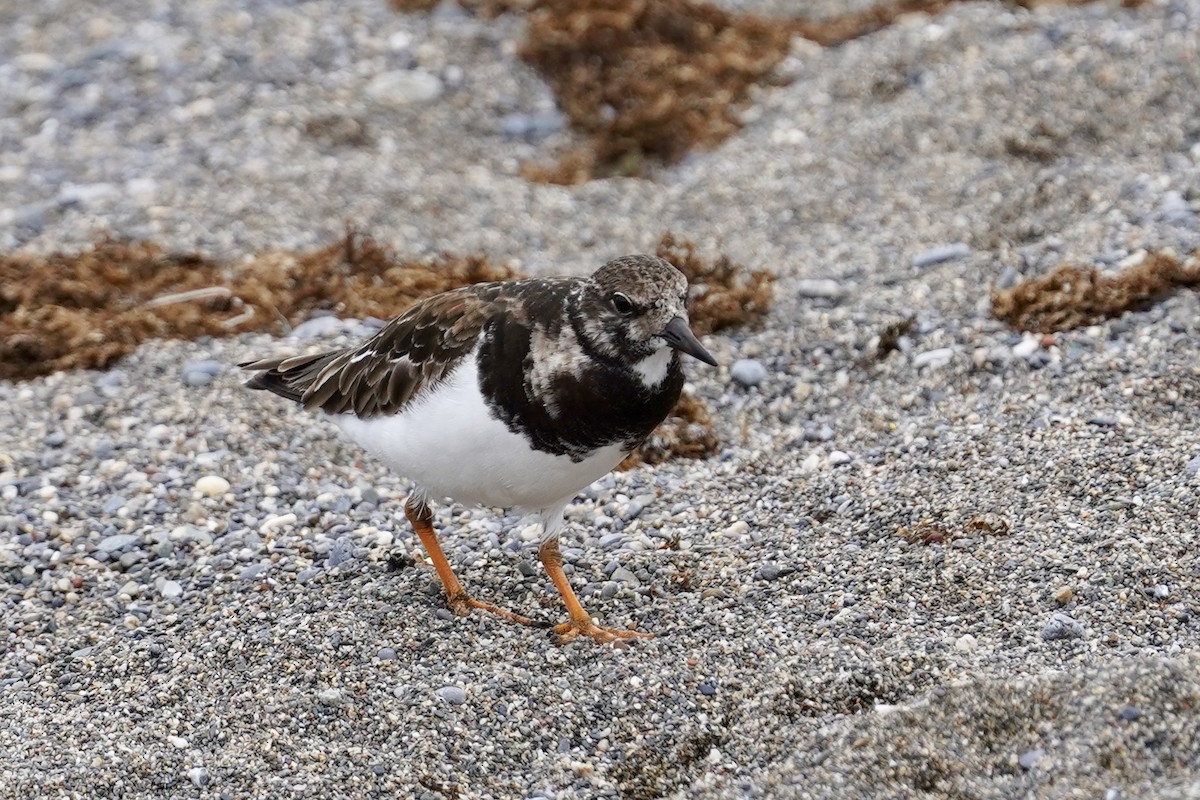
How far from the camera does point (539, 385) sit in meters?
4.14

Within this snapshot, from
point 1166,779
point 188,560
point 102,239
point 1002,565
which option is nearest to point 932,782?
point 1166,779

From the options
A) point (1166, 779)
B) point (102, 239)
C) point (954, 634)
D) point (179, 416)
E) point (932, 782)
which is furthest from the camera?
point (102, 239)

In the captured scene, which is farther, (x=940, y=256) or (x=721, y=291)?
(x=940, y=256)

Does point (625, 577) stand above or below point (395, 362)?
below

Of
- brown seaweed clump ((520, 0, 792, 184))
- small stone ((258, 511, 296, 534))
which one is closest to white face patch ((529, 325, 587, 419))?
small stone ((258, 511, 296, 534))

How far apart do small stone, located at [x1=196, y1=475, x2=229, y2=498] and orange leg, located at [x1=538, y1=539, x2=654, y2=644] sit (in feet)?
4.89

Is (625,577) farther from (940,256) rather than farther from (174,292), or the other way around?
(174,292)

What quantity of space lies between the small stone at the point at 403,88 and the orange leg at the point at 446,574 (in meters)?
4.78

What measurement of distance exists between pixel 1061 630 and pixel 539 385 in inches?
64.3

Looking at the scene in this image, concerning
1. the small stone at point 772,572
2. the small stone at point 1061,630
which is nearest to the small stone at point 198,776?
the small stone at point 772,572

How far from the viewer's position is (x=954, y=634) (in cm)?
423

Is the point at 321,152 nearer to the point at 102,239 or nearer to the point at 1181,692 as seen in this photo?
the point at 102,239

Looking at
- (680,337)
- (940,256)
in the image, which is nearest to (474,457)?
(680,337)

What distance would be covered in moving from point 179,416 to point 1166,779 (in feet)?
13.7
